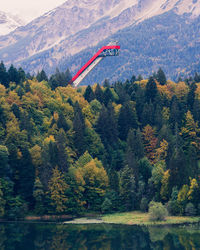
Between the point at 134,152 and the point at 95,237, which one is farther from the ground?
the point at 134,152

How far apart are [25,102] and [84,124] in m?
16.5

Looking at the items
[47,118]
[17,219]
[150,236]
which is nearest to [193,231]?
[150,236]

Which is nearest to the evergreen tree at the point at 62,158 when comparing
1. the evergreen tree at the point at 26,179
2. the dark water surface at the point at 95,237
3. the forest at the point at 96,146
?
the forest at the point at 96,146

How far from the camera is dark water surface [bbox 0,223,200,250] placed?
9638cm

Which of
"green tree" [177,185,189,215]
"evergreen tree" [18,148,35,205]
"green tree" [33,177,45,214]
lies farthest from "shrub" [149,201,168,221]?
"evergreen tree" [18,148,35,205]

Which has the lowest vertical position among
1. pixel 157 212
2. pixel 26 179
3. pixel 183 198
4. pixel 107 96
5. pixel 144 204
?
pixel 144 204

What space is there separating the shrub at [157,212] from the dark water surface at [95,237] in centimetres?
599

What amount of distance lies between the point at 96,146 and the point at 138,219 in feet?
121

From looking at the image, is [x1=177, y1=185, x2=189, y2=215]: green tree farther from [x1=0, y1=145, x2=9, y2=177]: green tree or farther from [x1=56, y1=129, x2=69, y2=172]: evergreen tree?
[x1=0, y1=145, x2=9, y2=177]: green tree

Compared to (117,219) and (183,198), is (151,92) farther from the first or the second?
(117,219)

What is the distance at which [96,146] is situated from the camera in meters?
153

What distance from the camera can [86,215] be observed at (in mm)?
127250

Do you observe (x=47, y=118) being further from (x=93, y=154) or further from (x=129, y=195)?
(x=129, y=195)

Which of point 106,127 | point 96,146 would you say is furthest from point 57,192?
point 106,127
